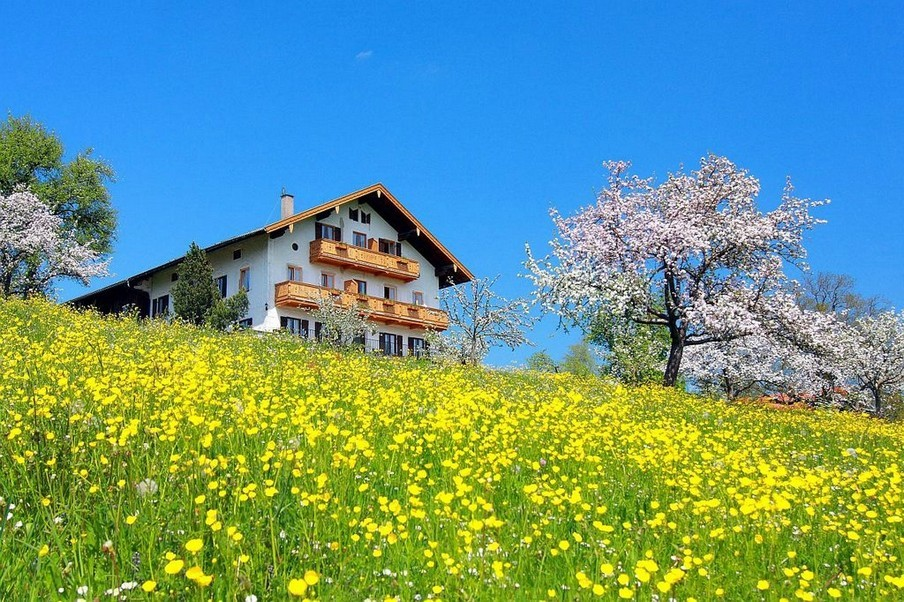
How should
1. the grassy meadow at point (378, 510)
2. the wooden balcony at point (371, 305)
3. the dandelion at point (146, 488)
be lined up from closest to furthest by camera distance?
the grassy meadow at point (378, 510)
the dandelion at point (146, 488)
the wooden balcony at point (371, 305)

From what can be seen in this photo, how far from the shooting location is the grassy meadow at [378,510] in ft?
14.3

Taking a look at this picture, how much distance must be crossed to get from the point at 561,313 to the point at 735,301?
696cm

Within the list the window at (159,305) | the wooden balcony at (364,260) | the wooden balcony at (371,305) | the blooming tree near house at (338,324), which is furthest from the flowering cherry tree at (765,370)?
the window at (159,305)

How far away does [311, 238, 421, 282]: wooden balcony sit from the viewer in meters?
41.0

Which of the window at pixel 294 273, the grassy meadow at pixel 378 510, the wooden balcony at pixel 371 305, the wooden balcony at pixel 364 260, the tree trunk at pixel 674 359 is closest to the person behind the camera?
the grassy meadow at pixel 378 510

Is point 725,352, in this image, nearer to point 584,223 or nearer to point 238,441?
point 584,223

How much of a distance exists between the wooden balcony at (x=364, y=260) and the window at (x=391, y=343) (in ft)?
12.5

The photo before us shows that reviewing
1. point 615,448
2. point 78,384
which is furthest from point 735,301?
point 78,384

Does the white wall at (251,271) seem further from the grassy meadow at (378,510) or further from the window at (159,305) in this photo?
the grassy meadow at (378,510)

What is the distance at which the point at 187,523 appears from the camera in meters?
4.84

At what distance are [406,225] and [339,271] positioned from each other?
566cm

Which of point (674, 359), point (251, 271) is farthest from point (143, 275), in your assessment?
point (674, 359)

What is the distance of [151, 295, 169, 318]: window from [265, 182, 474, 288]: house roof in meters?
11.1

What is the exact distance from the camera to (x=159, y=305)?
4631cm
